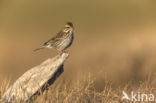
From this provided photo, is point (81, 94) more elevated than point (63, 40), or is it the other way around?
point (63, 40)

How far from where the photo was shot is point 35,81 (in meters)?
10.9

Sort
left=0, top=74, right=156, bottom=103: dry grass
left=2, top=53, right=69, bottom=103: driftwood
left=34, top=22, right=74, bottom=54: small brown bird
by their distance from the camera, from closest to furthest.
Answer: left=0, top=74, right=156, bottom=103: dry grass → left=2, top=53, right=69, bottom=103: driftwood → left=34, top=22, right=74, bottom=54: small brown bird

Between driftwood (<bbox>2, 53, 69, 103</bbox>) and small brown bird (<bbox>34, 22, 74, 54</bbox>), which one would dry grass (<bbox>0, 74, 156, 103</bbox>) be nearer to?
driftwood (<bbox>2, 53, 69, 103</bbox>)

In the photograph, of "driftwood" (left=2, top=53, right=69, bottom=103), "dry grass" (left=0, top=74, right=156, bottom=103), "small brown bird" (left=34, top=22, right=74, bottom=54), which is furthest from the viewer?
"small brown bird" (left=34, top=22, right=74, bottom=54)

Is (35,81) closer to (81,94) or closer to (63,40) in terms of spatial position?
(81,94)

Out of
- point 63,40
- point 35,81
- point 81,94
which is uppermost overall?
point 63,40

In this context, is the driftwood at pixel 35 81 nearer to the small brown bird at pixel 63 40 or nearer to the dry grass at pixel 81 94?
the dry grass at pixel 81 94

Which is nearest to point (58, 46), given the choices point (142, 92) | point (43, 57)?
point (142, 92)

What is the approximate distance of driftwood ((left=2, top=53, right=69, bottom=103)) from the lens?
35.3 ft

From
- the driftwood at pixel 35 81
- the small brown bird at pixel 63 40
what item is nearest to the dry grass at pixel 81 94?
the driftwood at pixel 35 81

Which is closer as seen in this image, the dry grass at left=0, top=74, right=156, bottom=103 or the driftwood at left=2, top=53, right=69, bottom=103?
the dry grass at left=0, top=74, right=156, bottom=103

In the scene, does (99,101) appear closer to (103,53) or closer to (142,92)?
(142,92)

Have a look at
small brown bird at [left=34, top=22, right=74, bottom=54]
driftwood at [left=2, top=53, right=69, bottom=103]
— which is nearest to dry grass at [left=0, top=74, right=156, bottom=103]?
driftwood at [left=2, top=53, right=69, bottom=103]

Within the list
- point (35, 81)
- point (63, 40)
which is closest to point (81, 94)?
point (35, 81)
